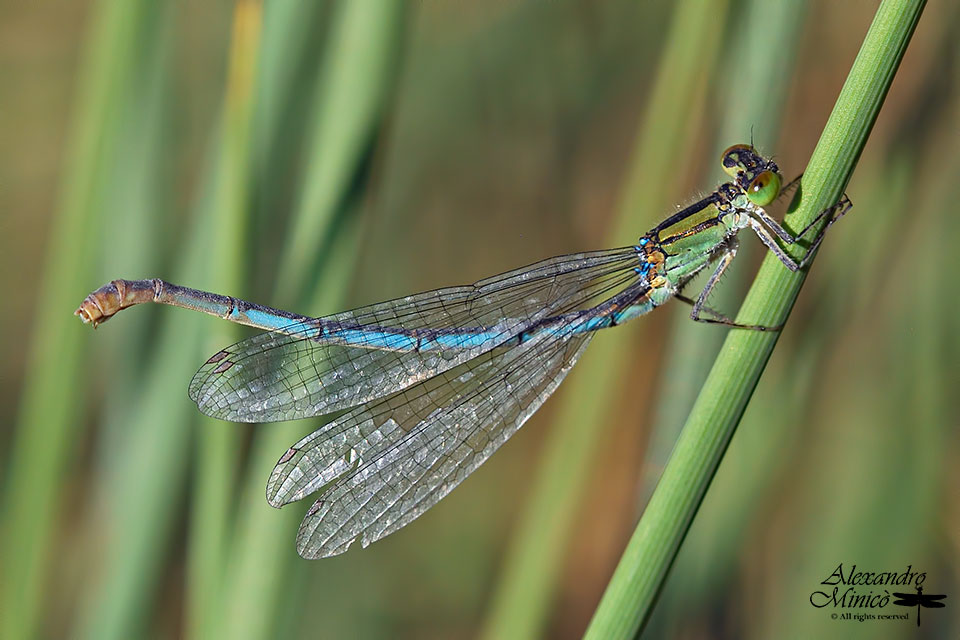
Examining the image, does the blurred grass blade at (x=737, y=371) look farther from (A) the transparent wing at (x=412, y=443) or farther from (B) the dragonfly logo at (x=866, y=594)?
(B) the dragonfly logo at (x=866, y=594)

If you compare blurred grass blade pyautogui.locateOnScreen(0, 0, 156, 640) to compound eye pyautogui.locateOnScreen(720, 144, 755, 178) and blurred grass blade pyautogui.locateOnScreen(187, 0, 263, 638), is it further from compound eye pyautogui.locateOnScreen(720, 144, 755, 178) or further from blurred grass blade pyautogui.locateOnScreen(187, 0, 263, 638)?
compound eye pyautogui.locateOnScreen(720, 144, 755, 178)

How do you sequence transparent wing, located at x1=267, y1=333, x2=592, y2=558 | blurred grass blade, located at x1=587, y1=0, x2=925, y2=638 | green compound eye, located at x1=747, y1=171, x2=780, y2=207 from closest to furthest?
blurred grass blade, located at x1=587, y1=0, x2=925, y2=638
transparent wing, located at x1=267, y1=333, x2=592, y2=558
green compound eye, located at x1=747, y1=171, x2=780, y2=207

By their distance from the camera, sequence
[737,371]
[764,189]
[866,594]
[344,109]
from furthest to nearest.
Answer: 1. [866,594]
2. [764,189]
3. [344,109]
4. [737,371]

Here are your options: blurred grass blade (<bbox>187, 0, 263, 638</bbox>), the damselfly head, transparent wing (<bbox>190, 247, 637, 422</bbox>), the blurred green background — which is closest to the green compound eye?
the damselfly head

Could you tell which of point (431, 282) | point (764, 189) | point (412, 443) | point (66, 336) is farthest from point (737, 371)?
point (431, 282)

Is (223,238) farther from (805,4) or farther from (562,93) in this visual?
(562,93)

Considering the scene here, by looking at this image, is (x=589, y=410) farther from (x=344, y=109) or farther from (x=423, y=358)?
(x=344, y=109)
